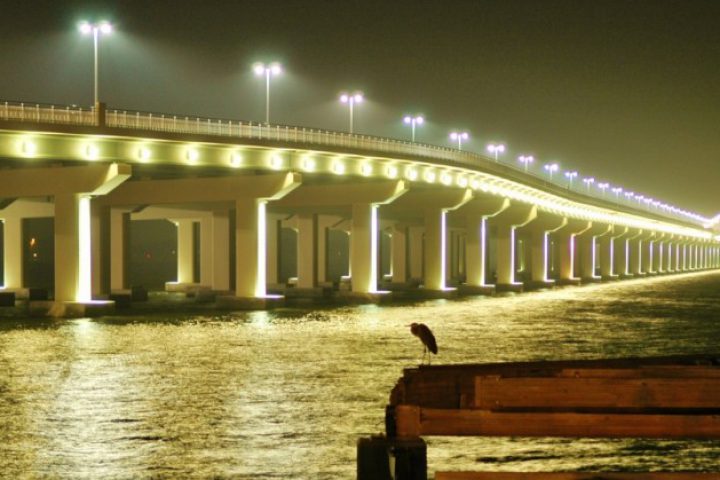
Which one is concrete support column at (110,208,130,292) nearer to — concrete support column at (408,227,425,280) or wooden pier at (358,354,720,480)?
concrete support column at (408,227,425,280)

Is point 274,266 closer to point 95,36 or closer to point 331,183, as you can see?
point 331,183

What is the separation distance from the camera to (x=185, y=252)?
99000mm

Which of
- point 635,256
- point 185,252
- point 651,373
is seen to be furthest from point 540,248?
point 651,373

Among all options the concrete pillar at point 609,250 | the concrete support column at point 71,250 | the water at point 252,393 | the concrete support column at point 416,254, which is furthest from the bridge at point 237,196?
the concrete pillar at point 609,250

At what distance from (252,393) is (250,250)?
141ft

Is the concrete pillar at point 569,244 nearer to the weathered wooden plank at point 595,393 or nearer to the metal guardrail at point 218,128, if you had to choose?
the metal guardrail at point 218,128

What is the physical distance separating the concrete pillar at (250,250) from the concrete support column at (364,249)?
11.7 m

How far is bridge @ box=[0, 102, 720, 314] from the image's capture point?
175ft

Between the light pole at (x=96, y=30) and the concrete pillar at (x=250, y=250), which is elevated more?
the light pole at (x=96, y=30)

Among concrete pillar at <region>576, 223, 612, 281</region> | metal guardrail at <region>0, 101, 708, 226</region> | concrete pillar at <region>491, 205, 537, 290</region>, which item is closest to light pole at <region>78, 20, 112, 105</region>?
metal guardrail at <region>0, 101, 708, 226</region>

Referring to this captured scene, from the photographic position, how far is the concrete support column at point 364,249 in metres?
74.2

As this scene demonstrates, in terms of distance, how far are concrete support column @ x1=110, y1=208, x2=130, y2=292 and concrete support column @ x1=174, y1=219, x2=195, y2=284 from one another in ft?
43.0

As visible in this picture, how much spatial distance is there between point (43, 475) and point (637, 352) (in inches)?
849

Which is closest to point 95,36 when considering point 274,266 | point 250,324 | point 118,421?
point 250,324
